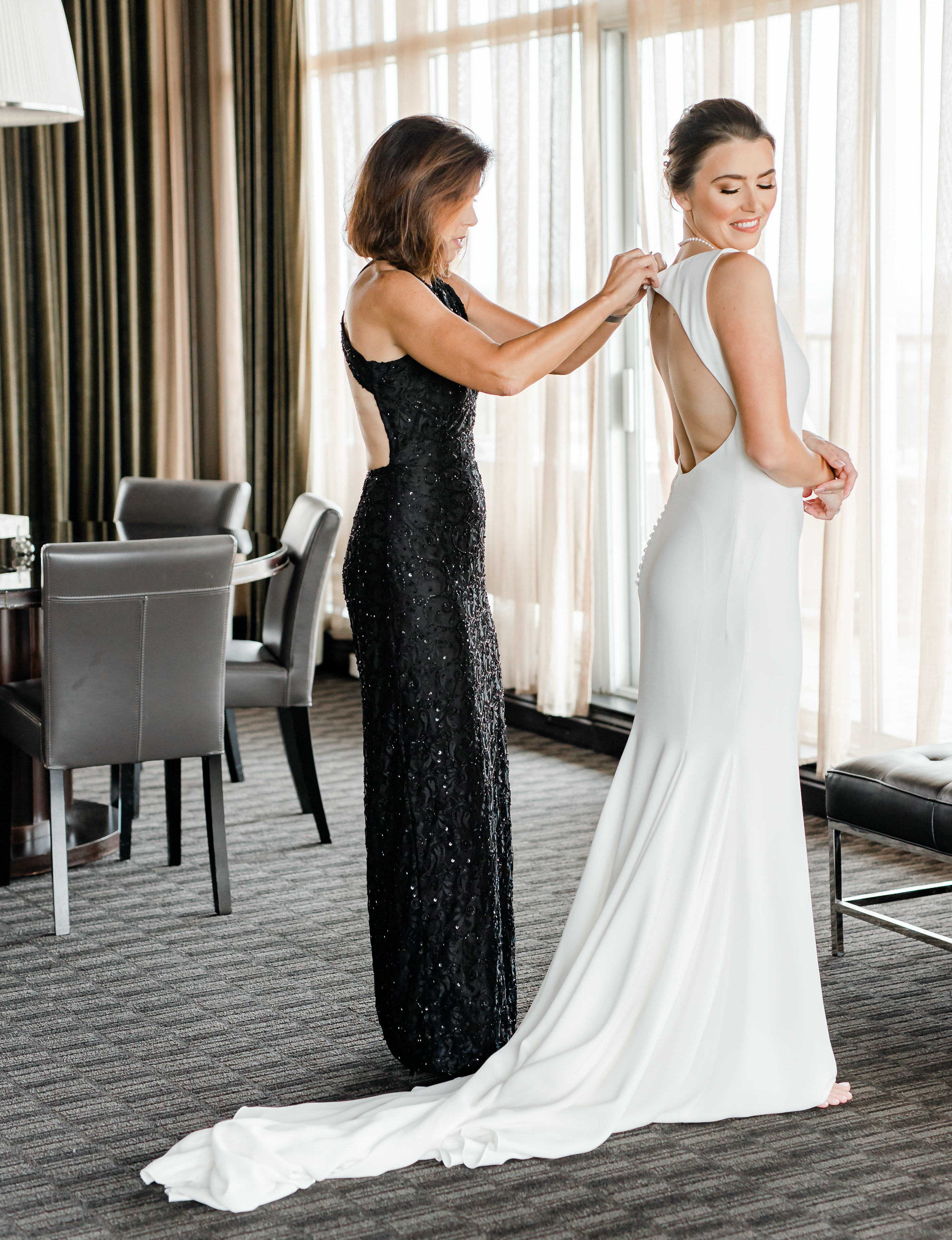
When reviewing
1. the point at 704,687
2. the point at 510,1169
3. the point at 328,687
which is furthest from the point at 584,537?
the point at 510,1169

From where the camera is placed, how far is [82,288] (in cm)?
641

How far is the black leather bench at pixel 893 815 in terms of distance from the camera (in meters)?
2.88

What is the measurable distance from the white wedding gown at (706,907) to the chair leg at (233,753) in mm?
2195

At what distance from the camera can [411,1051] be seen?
8.57ft

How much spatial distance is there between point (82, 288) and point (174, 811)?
3.29 metres

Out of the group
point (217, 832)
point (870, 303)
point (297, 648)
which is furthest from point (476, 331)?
point (870, 303)

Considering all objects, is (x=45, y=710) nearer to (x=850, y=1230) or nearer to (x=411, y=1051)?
(x=411, y=1051)

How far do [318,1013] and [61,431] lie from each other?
4.15 meters

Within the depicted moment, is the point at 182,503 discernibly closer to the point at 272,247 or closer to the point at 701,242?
the point at 272,247

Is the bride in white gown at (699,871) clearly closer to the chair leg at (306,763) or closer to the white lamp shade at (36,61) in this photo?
the chair leg at (306,763)

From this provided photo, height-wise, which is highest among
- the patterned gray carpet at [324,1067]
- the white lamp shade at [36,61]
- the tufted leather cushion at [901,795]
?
the white lamp shade at [36,61]

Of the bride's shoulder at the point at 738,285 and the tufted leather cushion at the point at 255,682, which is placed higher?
the bride's shoulder at the point at 738,285

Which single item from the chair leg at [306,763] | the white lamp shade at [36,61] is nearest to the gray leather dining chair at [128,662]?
the chair leg at [306,763]

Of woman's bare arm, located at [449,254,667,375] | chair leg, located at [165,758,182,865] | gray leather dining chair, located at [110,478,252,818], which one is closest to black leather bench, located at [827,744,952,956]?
woman's bare arm, located at [449,254,667,375]
